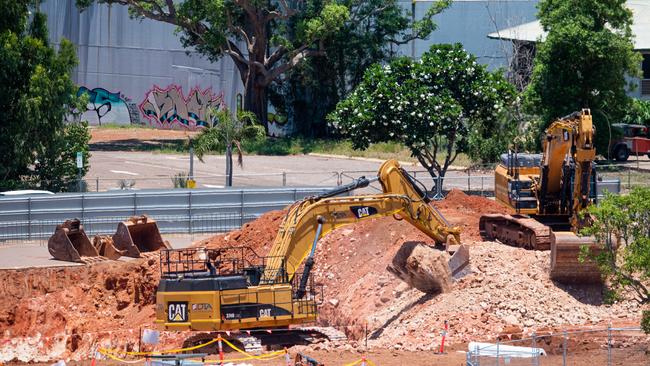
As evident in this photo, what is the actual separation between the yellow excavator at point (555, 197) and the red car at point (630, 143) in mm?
26161

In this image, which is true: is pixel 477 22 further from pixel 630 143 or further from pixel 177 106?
pixel 177 106

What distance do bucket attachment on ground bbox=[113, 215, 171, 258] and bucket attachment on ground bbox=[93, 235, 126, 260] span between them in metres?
0.27

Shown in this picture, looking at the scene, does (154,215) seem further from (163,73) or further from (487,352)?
(163,73)

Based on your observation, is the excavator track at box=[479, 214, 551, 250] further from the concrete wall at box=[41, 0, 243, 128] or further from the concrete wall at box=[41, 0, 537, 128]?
the concrete wall at box=[41, 0, 243, 128]

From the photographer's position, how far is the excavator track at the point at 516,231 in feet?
97.2

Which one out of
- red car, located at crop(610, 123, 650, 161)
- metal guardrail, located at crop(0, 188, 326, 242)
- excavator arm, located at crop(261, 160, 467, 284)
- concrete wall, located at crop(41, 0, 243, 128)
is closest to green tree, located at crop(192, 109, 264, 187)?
metal guardrail, located at crop(0, 188, 326, 242)

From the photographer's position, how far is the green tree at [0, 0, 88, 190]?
4488 centimetres

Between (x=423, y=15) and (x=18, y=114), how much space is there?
3339 cm

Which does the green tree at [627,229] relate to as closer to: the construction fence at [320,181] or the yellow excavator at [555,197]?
the yellow excavator at [555,197]

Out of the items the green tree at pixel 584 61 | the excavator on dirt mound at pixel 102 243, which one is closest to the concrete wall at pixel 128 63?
the green tree at pixel 584 61

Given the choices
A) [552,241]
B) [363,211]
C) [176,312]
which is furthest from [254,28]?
[176,312]

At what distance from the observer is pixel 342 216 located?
90.8 feet

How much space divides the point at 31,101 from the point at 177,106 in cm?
3266

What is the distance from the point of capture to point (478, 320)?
2642cm
